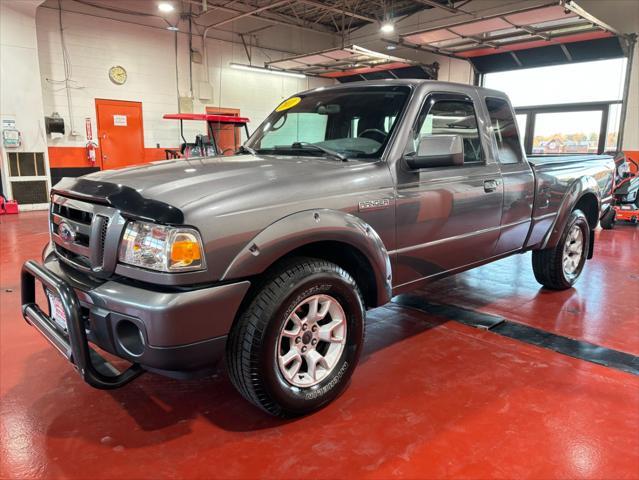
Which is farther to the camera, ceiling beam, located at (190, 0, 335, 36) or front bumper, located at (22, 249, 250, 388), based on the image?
ceiling beam, located at (190, 0, 335, 36)

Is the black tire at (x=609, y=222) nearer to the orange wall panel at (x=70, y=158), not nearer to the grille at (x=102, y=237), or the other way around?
the grille at (x=102, y=237)

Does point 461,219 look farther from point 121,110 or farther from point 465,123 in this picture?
point 121,110

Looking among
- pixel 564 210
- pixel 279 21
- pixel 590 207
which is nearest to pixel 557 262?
pixel 564 210

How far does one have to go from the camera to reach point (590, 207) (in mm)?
4441

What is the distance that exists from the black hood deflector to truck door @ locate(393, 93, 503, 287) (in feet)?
4.16

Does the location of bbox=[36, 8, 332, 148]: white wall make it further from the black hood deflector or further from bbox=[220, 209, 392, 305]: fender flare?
bbox=[220, 209, 392, 305]: fender flare

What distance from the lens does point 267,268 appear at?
1998 millimetres

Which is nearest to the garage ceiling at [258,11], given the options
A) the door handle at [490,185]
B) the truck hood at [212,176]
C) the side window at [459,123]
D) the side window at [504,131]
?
the side window at [504,131]

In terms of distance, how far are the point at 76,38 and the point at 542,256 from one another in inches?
451

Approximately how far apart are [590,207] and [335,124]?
2.94 meters

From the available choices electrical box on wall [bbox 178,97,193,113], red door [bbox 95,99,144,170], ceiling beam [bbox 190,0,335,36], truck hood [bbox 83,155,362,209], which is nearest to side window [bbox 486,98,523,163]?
truck hood [bbox 83,155,362,209]

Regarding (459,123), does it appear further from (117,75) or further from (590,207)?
(117,75)

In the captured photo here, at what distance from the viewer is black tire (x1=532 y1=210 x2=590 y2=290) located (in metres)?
4.05

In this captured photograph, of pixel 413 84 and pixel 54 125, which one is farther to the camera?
pixel 54 125
